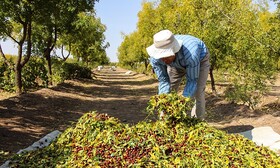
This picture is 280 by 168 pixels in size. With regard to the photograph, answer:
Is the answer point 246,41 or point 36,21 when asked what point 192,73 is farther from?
point 36,21

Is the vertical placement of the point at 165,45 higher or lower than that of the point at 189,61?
higher

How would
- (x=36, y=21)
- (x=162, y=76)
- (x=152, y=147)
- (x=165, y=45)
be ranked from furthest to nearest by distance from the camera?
1. (x=36, y=21)
2. (x=162, y=76)
3. (x=165, y=45)
4. (x=152, y=147)

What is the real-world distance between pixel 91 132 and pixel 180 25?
13.1 meters

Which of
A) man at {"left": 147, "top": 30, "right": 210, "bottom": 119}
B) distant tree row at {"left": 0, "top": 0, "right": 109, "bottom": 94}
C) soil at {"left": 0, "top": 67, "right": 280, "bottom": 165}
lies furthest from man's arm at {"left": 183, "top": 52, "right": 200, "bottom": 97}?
distant tree row at {"left": 0, "top": 0, "right": 109, "bottom": 94}

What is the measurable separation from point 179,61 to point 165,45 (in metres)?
0.60

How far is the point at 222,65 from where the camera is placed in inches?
542

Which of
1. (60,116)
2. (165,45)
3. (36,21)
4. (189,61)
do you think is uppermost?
(36,21)

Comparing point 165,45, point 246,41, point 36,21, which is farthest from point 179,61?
point 36,21

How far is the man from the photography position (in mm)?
4785

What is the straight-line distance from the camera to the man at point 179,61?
15.7 feet

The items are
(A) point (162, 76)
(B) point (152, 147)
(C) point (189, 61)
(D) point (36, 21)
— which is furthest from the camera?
(D) point (36, 21)

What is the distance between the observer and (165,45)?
4.73 meters

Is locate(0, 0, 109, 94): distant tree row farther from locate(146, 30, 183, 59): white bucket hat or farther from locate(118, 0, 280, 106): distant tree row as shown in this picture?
locate(146, 30, 183, 59): white bucket hat

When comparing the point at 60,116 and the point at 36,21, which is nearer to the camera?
the point at 60,116
